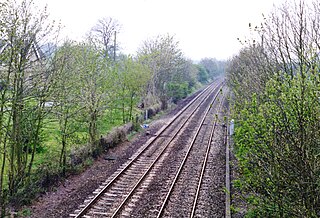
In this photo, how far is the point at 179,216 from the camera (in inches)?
381

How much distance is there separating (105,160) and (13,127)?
237 inches

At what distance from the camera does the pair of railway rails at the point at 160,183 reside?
10.0m

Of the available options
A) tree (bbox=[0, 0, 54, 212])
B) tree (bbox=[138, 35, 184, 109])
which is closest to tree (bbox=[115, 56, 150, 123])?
tree (bbox=[138, 35, 184, 109])

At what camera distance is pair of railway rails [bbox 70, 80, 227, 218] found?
10039 millimetres

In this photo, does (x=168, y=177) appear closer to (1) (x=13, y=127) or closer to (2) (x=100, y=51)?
(1) (x=13, y=127)

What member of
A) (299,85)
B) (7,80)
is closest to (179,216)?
(299,85)

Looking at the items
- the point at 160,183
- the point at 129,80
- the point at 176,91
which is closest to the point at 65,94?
the point at 160,183

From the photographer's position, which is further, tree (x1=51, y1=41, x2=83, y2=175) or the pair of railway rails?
tree (x1=51, y1=41, x2=83, y2=175)

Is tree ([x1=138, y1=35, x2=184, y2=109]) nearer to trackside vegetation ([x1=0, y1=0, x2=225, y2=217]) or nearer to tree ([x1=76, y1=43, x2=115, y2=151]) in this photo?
trackside vegetation ([x1=0, y1=0, x2=225, y2=217])

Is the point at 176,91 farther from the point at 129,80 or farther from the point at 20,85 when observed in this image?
the point at 20,85

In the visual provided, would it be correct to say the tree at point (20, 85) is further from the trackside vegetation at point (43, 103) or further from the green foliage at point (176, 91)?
the green foliage at point (176, 91)

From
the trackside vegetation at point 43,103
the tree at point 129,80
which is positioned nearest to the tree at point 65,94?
the trackside vegetation at point 43,103

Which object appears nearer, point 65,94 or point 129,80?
point 65,94

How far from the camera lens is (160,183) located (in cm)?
1243
